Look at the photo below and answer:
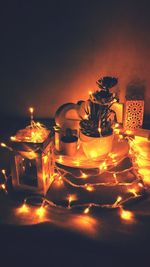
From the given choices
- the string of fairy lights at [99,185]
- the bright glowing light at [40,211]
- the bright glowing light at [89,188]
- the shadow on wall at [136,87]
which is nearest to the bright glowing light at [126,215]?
the string of fairy lights at [99,185]

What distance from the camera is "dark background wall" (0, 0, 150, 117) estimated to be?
44.8 inches

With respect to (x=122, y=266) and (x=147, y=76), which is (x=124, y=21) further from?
(x=122, y=266)

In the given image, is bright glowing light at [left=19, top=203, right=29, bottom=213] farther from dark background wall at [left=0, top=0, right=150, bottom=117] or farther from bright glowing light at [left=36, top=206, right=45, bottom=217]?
dark background wall at [left=0, top=0, right=150, bottom=117]

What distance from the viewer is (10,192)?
2.86 ft

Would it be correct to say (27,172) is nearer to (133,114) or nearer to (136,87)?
(133,114)

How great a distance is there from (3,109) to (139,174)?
76 centimetres

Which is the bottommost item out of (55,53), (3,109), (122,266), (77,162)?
(122,266)

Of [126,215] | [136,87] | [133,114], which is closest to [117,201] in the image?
[126,215]

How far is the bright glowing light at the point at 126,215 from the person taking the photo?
0.77 meters

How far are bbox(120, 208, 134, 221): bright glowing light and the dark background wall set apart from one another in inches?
24.0

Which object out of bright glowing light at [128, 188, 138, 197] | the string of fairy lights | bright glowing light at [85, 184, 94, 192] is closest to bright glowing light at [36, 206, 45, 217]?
the string of fairy lights

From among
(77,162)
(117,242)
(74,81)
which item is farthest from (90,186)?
(74,81)

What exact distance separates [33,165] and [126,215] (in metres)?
0.32

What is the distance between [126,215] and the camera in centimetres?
79
